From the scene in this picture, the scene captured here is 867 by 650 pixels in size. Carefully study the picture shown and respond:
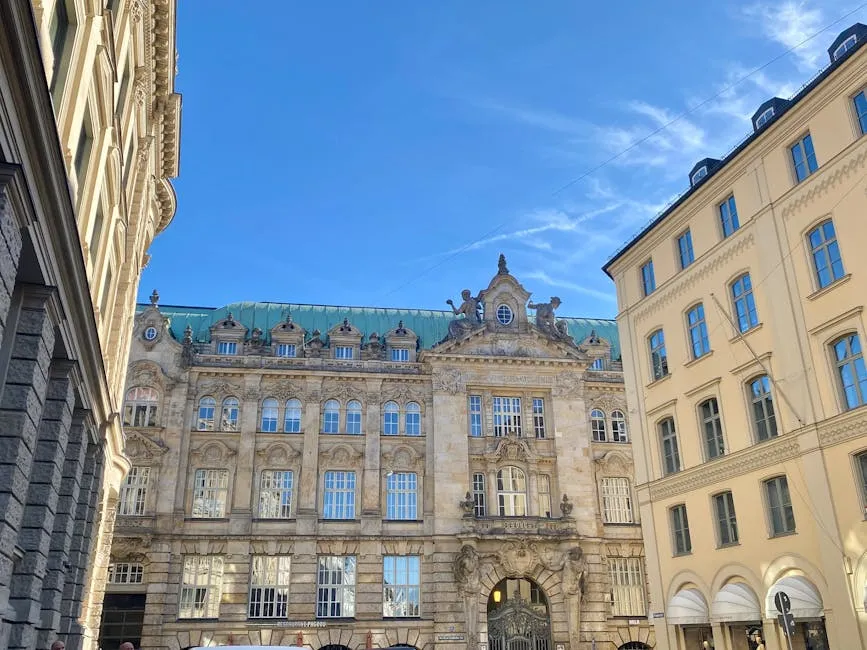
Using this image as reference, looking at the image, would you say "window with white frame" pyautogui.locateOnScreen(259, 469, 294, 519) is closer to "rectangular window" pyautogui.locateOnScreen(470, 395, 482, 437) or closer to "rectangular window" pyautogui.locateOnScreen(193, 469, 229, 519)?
"rectangular window" pyautogui.locateOnScreen(193, 469, 229, 519)

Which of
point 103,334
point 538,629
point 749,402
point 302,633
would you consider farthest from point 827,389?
point 302,633

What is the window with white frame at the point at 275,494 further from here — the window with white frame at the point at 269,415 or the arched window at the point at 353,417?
the arched window at the point at 353,417

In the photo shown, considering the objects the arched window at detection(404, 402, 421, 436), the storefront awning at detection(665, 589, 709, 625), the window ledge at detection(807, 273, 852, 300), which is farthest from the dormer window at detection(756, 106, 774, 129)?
the arched window at detection(404, 402, 421, 436)

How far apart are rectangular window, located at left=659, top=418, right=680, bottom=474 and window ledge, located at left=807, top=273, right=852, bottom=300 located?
9.12 m

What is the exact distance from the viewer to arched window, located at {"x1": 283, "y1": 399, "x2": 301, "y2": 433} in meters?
50.4

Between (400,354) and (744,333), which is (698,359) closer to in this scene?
(744,333)

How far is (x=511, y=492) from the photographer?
50.6 meters

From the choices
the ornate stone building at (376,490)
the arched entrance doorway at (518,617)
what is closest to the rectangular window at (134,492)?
the ornate stone building at (376,490)

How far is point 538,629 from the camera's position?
4738 cm

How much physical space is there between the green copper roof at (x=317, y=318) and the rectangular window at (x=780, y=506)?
104 feet

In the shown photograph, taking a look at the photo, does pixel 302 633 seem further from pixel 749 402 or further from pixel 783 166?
pixel 783 166

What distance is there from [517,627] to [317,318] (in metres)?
25.7

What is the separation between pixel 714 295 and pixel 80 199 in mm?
22475

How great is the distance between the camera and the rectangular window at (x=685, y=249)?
110 ft
